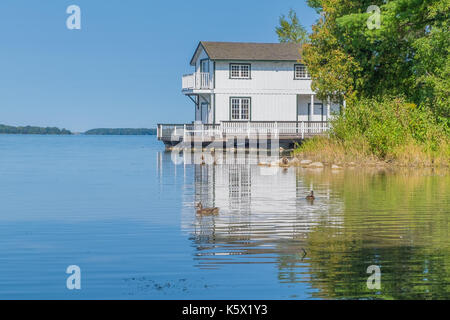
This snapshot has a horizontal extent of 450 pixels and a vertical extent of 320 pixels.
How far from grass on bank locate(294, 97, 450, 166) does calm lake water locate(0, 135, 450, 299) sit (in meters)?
9.34

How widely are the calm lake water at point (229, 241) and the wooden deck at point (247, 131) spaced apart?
1193 inches

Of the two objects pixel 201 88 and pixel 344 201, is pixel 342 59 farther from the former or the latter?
pixel 344 201

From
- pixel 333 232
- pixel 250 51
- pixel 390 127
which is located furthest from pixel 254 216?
pixel 250 51

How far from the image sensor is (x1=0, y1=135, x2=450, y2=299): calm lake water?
10172mm

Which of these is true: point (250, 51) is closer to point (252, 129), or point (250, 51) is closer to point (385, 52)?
point (252, 129)

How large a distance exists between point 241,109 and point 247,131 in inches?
213

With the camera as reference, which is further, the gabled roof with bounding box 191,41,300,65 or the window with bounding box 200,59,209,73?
the window with bounding box 200,59,209,73

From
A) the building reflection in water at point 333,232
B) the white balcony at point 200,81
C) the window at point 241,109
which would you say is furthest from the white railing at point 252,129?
the building reflection in water at point 333,232

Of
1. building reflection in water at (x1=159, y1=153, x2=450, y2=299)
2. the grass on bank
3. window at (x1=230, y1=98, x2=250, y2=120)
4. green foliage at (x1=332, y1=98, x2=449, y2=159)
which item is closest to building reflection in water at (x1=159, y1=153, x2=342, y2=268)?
building reflection in water at (x1=159, y1=153, x2=450, y2=299)

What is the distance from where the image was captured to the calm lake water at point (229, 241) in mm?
10172

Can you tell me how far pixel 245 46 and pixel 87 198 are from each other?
142 ft

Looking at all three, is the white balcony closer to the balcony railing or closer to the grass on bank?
the balcony railing

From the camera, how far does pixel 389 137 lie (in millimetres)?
36344
